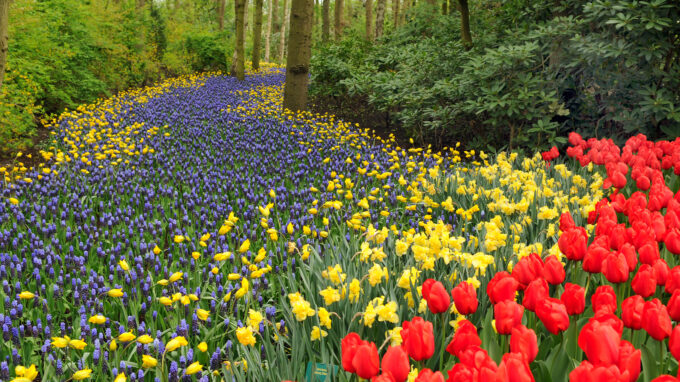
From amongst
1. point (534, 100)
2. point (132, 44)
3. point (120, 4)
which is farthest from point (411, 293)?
point (120, 4)

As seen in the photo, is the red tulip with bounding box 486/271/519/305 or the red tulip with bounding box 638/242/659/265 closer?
the red tulip with bounding box 486/271/519/305

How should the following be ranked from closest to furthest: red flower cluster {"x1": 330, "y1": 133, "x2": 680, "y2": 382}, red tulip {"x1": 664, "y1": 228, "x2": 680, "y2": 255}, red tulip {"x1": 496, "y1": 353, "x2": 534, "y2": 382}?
red tulip {"x1": 496, "y1": 353, "x2": 534, "y2": 382} < red flower cluster {"x1": 330, "y1": 133, "x2": 680, "y2": 382} < red tulip {"x1": 664, "y1": 228, "x2": 680, "y2": 255}

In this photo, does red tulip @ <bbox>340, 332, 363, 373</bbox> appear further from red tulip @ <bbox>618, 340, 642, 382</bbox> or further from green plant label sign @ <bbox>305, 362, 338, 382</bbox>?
red tulip @ <bbox>618, 340, 642, 382</bbox>

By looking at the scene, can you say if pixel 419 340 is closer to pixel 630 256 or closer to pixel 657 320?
pixel 657 320

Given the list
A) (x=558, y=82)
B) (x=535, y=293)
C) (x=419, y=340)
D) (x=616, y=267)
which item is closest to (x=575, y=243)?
(x=616, y=267)

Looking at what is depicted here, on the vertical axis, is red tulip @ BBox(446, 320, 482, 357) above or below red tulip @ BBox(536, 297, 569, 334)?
below

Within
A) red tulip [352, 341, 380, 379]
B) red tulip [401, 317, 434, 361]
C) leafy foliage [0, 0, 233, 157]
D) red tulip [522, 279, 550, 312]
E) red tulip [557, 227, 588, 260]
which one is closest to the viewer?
red tulip [352, 341, 380, 379]

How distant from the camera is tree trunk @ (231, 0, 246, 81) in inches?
686

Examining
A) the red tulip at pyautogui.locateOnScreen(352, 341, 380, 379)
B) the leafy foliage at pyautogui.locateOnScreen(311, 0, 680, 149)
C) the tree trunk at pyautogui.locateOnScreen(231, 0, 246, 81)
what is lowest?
the red tulip at pyautogui.locateOnScreen(352, 341, 380, 379)

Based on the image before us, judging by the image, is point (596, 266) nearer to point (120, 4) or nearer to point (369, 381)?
point (369, 381)

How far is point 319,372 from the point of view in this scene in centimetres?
199

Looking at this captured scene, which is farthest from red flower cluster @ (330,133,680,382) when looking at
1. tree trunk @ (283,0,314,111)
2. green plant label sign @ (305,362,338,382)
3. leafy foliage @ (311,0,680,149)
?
tree trunk @ (283,0,314,111)

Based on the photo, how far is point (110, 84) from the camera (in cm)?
1628

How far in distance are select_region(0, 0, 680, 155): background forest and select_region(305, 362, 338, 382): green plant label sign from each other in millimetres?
5829
